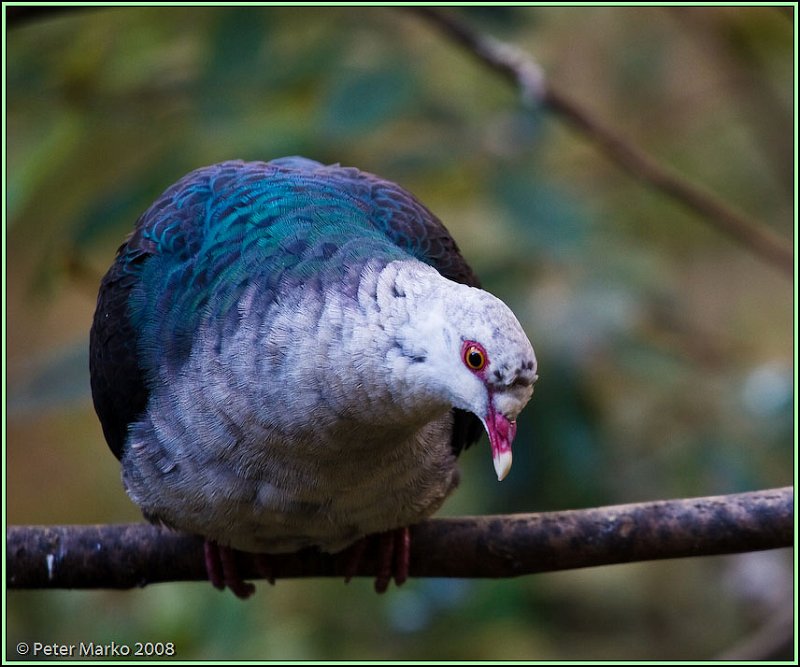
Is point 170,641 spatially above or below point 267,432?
below

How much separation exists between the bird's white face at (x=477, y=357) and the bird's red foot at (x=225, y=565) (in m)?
1.33

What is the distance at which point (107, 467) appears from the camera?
5.55 meters

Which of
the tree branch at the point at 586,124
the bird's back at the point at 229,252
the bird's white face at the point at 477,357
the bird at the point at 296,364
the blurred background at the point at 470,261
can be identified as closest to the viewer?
the bird's white face at the point at 477,357

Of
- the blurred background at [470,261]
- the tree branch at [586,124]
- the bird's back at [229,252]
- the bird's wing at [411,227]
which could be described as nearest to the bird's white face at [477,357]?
the bird's back at [229,252]

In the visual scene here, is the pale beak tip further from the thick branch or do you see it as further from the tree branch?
the tree branch

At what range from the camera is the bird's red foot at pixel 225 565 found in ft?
12.1

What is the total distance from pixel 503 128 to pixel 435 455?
224 centimetres

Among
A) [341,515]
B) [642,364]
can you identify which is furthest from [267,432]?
[642,364]

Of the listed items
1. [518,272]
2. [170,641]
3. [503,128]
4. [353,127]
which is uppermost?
[353,127]

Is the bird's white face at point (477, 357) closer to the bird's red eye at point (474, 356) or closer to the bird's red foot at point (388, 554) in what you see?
the bird's red eye at point (474, 356)

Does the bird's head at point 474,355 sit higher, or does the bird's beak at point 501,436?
the bird's head at point 474,355

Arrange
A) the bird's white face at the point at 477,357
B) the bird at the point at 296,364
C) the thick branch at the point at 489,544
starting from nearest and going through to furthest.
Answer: the bird's white face at the point at 477,357 < the bird at the point at 296,364 < the thick branch at the point at 489,544

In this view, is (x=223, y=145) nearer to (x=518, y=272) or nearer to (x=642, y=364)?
(x=518, y=272)

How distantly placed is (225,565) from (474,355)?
1.58 meters
